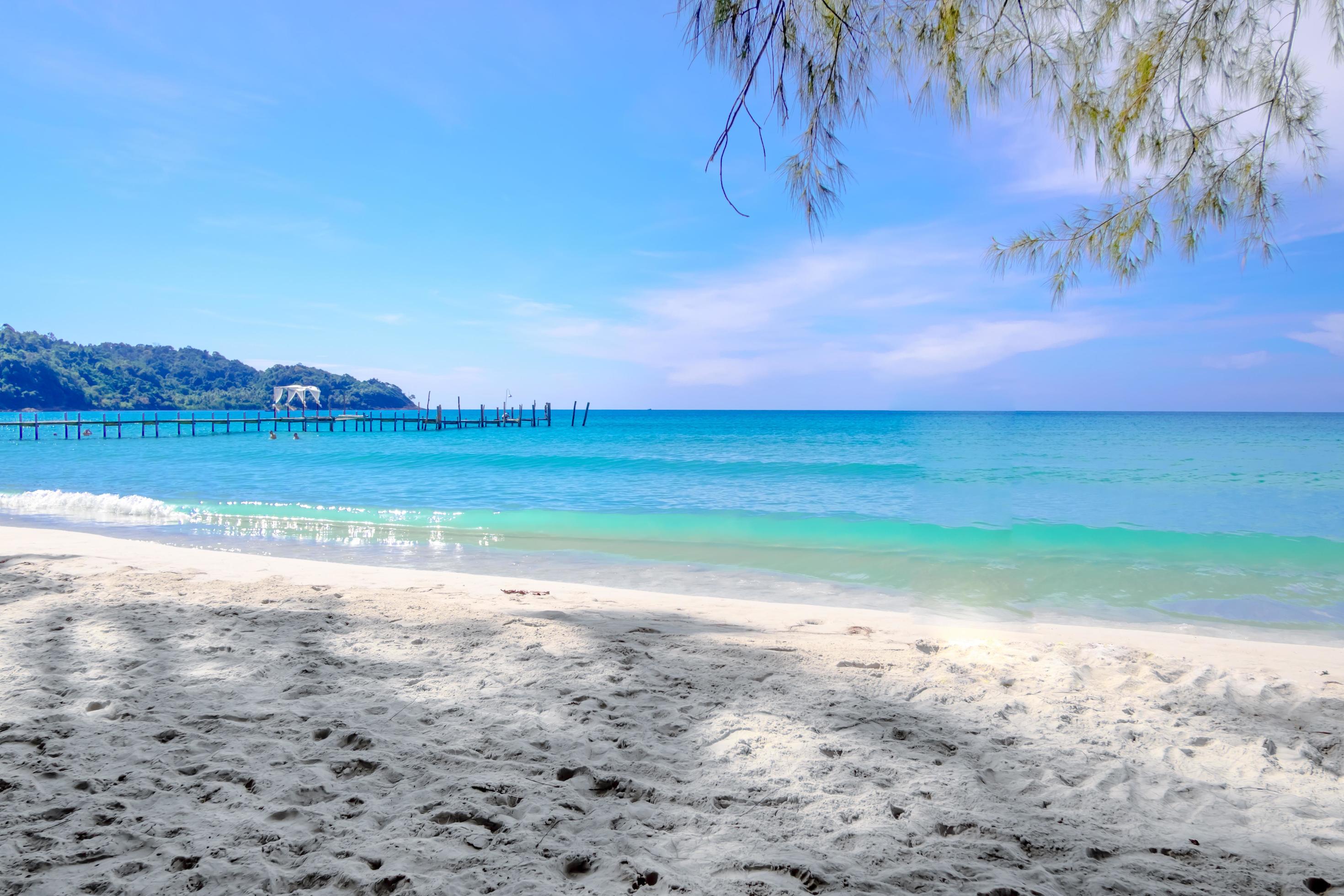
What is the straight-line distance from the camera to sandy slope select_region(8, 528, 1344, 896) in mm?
1808

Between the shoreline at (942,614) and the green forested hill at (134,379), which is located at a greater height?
the green forested hill at (134,379)

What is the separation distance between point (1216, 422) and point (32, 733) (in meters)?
104

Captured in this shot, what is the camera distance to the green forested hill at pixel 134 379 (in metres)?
79.4

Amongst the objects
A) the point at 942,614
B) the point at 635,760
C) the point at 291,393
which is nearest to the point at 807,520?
the point at 942,614

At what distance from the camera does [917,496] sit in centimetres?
1515

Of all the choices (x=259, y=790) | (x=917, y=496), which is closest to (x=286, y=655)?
(x=259, y=790)

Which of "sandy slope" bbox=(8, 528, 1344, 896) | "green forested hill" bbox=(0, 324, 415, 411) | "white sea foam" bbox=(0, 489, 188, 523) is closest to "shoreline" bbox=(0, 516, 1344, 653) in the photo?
"sandy slope" bbox=(8, 528, 1344, 896)

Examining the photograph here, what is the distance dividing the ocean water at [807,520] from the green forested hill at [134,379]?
237 ft

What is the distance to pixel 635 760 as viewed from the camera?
246 centimetres

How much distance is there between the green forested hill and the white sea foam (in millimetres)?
91130

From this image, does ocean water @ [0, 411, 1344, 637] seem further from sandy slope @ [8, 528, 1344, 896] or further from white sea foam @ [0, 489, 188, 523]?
sandy slope @ [8, 528, 1344, 896]

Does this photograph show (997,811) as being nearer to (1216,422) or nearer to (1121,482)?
(1121,482)

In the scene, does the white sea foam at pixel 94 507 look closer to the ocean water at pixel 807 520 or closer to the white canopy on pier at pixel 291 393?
the ocean water at pixel 807 520

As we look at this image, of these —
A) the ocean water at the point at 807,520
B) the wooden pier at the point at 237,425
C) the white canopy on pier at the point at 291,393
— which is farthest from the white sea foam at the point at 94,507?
the white canopy on pier at the point at 291,393
